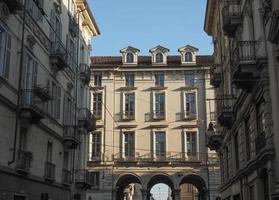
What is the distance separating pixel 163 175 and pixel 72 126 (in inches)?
826

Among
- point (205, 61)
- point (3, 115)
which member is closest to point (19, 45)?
point (3, 115)

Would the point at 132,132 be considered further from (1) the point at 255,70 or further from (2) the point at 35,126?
(1) the point at 255,70

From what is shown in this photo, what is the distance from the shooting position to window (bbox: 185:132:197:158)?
5057 centimetres

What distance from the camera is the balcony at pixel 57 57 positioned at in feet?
90.7

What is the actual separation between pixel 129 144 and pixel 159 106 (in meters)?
A: 5.13

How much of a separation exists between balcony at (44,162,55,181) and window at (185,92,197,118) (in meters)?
26.3

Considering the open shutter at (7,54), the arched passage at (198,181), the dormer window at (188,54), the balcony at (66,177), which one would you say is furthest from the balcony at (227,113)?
the dormer window at (188,54)

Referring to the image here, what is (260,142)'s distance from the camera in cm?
1891

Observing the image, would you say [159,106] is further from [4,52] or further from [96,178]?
[4,52]

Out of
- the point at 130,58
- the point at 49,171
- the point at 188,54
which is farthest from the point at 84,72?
the point at 188,54

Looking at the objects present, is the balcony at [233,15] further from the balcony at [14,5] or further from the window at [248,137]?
the balcony at [14,5]

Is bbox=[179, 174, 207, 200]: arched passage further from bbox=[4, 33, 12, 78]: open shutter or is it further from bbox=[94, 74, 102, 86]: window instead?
bbox=[4, 33, 12, 78]: open shutter

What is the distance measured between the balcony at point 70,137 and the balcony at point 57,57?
3987mm

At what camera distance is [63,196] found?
29.9 metres
